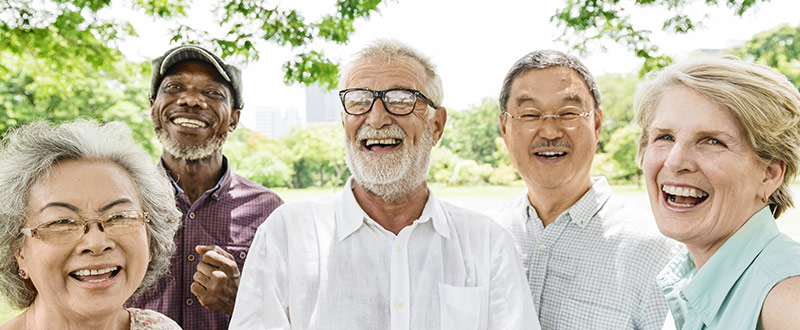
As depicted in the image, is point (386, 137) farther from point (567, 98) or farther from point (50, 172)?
point (50, 172)

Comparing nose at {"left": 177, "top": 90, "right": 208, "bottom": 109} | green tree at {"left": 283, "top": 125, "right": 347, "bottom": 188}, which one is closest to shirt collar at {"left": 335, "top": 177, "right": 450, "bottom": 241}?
nose at {"left": 177, "top": 90, "right": 208, "bottom": 109}

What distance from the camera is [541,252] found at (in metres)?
2.69

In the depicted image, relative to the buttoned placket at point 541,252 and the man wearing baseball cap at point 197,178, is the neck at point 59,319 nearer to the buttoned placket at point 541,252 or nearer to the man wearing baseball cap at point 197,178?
the man wearing baseball cap at point 197,178

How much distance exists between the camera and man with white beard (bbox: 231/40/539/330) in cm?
A: 226

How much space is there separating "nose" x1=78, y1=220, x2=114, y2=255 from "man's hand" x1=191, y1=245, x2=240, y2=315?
72cm

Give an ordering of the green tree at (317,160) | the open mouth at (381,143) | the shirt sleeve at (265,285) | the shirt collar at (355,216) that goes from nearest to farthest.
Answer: the shirt sleeve at (265,285) < the shirt collar at (355,216) < the open mouth at (381,143) < the green tree at (317,160)

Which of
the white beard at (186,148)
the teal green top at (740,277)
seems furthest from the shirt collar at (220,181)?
the teal green top at (740,277)

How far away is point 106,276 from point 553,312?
5.82 feet

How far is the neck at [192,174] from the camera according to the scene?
313cm

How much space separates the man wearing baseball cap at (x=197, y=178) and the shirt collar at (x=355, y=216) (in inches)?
29.2

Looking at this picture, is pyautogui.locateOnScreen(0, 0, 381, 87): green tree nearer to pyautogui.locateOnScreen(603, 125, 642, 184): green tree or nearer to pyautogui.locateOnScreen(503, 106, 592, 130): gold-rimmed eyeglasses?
pyautogui.locateOnScreen(503, 106, 592, 130): gold-rimmed eyeglasses

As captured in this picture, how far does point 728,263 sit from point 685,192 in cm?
25

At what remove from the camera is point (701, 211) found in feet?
6.08

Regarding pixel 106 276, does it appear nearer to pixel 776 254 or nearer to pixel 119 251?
pixel 119 251
